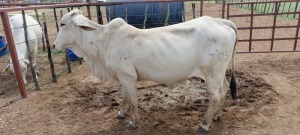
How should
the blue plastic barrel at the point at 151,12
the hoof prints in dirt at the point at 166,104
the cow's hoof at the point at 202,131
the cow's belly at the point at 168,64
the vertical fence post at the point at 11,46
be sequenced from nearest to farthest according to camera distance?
the cow's belly at the point at 168,64
the cow's hoof at the point at 202,131
the hoof prints in dirt at the point at 166,104
the vertical fence post at the point at 11,46
the blue plastic barrel at the point at 151,12

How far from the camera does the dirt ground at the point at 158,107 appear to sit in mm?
3869

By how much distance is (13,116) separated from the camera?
14.1ft

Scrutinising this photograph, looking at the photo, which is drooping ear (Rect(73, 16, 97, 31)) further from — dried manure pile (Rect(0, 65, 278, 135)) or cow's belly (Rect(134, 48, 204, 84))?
dried manure pile (Rect(0, 65, 278, 135))

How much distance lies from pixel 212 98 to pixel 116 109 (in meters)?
1.63

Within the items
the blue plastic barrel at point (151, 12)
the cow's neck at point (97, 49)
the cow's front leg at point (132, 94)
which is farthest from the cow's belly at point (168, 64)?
the blue plastic barrel at point (151, 12)

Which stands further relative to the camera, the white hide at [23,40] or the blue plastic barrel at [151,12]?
the blue plastic barrel at [151,12]

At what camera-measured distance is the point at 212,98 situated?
3.64 meters

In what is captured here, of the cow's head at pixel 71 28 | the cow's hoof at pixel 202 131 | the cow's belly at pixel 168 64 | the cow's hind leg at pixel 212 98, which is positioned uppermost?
the cow's head at pixel 71 28

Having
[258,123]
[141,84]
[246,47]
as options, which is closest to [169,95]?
[141,84]

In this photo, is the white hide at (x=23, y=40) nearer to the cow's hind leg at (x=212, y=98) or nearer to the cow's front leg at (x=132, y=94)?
the cow's front leg at (x=132, y=94)

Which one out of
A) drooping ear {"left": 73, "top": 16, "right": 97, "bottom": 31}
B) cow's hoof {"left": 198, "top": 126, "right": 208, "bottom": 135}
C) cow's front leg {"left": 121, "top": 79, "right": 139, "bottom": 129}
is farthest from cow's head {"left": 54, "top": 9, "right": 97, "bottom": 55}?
cow's hoof {"left": 198, "top": 126, "right": 208, "bottom": 135}

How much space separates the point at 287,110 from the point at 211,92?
145 cm

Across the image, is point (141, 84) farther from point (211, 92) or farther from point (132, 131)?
point (211, 92)

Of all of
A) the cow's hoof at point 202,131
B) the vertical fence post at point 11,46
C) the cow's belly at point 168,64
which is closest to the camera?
the cow's belly at point 168,64
